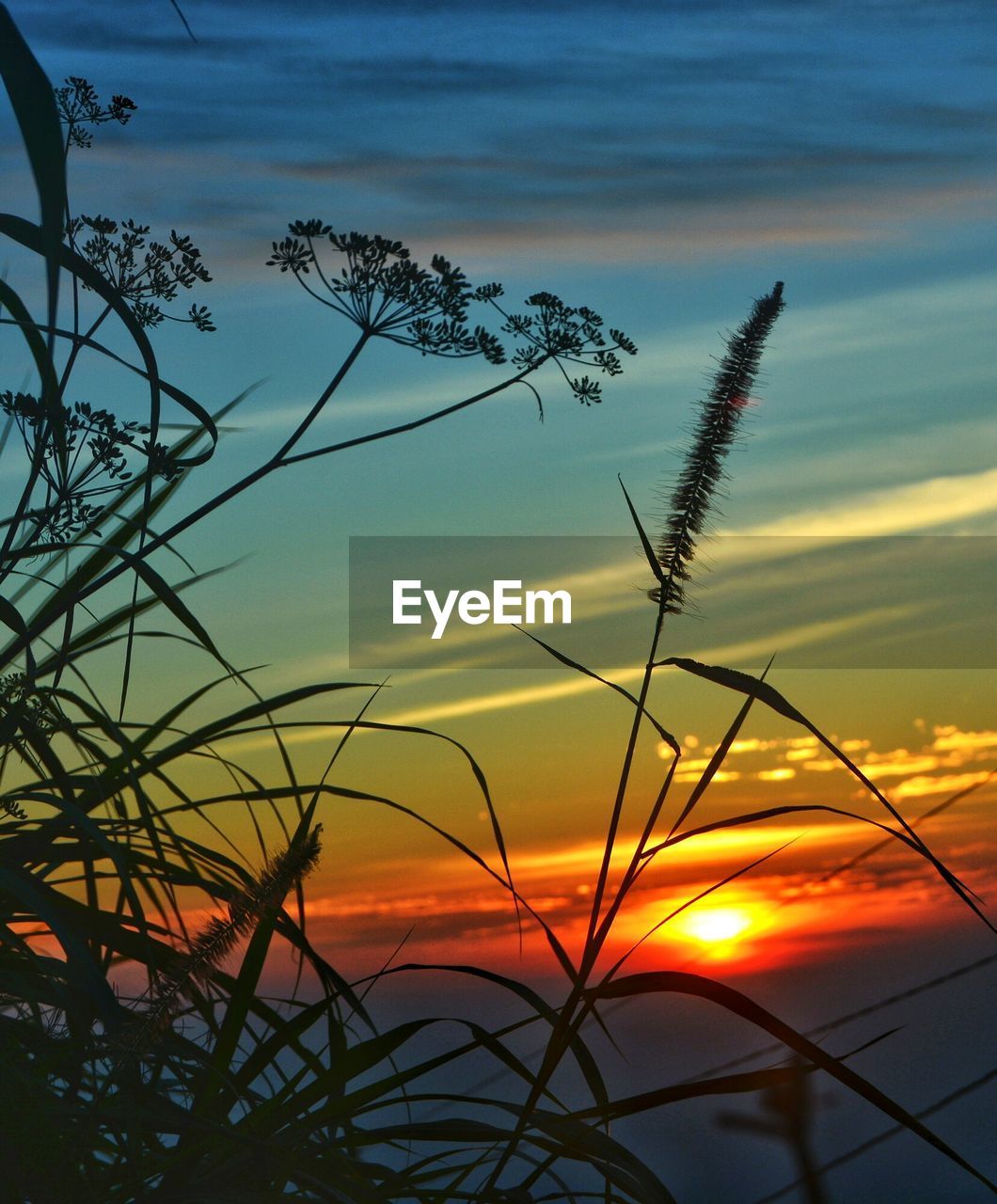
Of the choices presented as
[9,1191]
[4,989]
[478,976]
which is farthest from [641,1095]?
[4,989]

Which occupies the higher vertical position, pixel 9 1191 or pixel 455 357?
pixel 455 357

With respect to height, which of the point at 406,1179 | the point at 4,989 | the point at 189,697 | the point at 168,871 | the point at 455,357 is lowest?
the point at 406,1179

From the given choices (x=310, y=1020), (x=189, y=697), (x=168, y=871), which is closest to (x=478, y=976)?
(x=310, y=1020)

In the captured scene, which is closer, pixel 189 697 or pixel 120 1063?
pixel 120 1063

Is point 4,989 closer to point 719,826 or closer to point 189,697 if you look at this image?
point 189,697

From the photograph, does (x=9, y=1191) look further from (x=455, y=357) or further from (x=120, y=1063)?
(x=455, y=357)

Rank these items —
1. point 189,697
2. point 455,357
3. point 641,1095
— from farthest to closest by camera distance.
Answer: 1. point 455,357
2. point 189,697
3. point 641,1095

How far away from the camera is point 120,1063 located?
126 centimetres

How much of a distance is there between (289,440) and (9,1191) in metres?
1.25

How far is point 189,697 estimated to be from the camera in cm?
233

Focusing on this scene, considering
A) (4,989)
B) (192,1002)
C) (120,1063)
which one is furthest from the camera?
(192,1002)

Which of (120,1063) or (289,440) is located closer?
(120,1063)

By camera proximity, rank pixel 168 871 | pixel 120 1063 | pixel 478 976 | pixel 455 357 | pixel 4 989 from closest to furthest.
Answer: pixel 120 1063 < pixel 478 976 < pixel 4 989 < pixel 168 871 < pixel 455 357

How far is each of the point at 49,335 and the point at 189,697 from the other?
3.62ft
